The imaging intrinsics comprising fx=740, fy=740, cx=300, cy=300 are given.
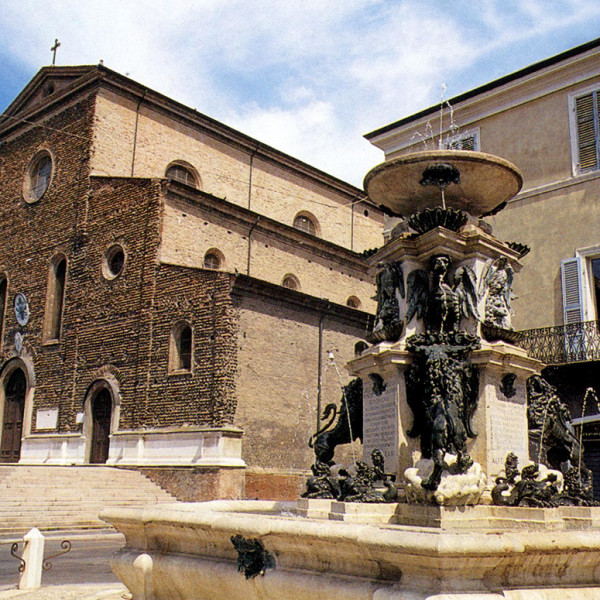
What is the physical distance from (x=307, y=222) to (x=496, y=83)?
586 inches

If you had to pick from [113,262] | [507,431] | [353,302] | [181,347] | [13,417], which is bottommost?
[507,431]

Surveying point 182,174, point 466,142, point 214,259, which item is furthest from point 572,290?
point 182,174

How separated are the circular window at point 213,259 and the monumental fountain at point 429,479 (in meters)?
16.0

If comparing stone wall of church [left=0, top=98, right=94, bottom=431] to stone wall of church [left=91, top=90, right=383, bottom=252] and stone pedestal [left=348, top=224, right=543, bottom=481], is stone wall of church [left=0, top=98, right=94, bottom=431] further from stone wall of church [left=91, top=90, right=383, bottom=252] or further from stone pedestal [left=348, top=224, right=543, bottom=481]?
stone pedestal [left=348, top=224, right=543, bottom=481]

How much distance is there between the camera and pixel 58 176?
26.4 m

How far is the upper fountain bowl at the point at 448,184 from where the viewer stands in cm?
778

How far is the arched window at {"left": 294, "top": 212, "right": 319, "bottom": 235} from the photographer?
32.5 metres

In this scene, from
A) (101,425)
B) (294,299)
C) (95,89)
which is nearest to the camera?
(294,299)

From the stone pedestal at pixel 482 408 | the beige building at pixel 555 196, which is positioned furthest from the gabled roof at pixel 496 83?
the stone pedestal at pixel 482 408

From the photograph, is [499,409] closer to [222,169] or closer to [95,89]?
[95,89]

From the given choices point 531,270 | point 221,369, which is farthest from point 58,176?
point 531,270

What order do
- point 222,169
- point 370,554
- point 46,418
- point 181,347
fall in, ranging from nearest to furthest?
1. point 370,554
2. point 181,347
3. point 46,418
4. point 222,169

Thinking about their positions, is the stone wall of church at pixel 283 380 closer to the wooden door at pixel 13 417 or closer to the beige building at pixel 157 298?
the beige building at pixel 157 298

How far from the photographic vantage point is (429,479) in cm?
598
